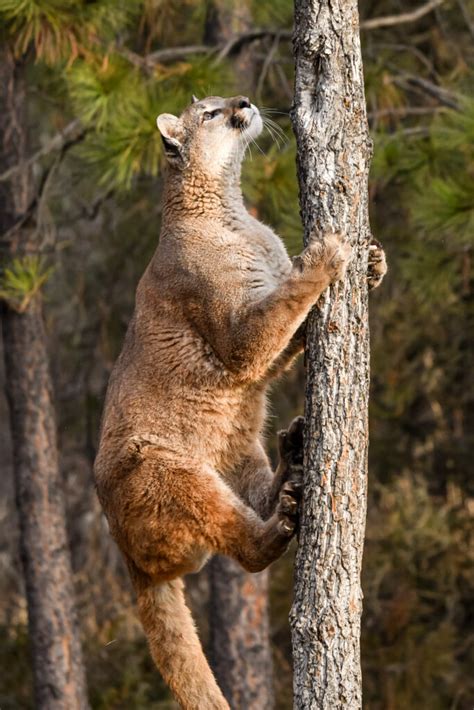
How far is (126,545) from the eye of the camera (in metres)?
4.75

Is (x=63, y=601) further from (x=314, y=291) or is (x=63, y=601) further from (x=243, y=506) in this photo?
(x=314, y=291)

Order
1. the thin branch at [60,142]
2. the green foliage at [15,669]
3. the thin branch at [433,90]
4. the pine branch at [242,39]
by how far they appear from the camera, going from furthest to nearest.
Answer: the green foliage at [15,669], the thin branch at [433,90], the pine branch at [242,39], the thin branch at [60,142]

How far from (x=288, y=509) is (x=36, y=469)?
369cm

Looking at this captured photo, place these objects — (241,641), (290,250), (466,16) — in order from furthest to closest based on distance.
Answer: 1. (466,16)
2. (241,641)
3. (290,250)

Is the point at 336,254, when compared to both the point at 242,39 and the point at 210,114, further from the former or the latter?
the point at 242,39

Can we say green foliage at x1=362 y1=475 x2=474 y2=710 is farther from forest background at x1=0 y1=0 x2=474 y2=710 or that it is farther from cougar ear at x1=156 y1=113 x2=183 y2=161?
cougar ear at x1=156 y1=113 x2=183 y2=161

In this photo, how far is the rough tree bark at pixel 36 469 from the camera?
753 centimetres

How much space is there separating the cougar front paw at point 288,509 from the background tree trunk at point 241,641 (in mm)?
3932

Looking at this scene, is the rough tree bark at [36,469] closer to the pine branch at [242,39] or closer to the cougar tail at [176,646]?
the pine branch at [242,39]

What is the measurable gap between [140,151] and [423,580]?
5954mm

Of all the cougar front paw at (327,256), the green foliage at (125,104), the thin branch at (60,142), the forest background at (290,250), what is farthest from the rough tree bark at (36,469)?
the cougar front paw at (327,256)

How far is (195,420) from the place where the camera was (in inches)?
186

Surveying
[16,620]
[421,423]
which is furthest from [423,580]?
[16,620]

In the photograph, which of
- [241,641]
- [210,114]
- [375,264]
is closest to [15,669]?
[241,641]
